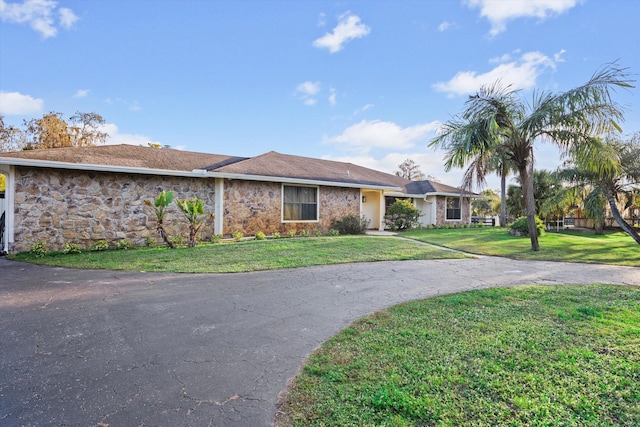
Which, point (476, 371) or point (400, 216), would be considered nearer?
point (476, 371)

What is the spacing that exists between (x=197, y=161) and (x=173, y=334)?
11.3 m

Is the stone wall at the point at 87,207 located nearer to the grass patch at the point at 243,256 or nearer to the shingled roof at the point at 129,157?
the shingled roof at the point at 129,157

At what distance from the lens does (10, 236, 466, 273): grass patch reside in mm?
7555

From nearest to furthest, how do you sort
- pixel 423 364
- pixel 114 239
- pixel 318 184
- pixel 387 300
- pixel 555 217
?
pixel 423 364, pixel 387 300, pixel 114 239, pixel 318 184, pixel 555 217

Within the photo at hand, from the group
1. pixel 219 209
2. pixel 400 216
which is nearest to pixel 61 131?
pixel 219 209

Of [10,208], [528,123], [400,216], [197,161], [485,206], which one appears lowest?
[400,216]

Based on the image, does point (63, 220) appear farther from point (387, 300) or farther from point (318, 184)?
point (387, 300)

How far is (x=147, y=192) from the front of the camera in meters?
11.2

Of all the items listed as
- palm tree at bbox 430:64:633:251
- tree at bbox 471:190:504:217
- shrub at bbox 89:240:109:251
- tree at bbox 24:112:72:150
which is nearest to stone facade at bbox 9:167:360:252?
shrub at bbox 89:240:109:251

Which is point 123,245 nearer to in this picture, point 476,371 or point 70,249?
point 70,249

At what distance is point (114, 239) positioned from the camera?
10.7 m

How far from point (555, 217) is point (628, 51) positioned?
18.7 m

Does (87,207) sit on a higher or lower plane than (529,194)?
lower

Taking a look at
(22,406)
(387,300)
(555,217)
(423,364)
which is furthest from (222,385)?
(555,217)
